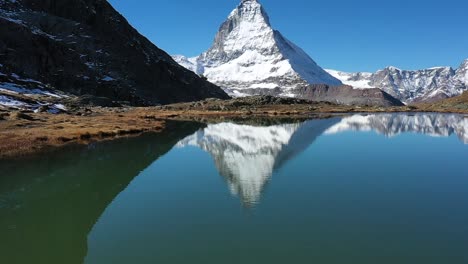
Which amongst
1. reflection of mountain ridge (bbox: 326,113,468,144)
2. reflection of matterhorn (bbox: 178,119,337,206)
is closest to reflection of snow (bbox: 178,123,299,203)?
reflection of matterhorn (bbox: 178,119,337,206)

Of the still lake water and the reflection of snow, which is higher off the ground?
the still lake water

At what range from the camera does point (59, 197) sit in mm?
37625

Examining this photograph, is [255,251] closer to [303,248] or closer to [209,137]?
[303,248]

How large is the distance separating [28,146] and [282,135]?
191 ft

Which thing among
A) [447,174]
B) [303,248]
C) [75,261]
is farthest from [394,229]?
[447,174]

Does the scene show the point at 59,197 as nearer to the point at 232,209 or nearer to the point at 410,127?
the point at 232,209

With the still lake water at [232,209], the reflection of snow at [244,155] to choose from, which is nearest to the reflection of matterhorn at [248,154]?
the reflection of snow at [244,155]

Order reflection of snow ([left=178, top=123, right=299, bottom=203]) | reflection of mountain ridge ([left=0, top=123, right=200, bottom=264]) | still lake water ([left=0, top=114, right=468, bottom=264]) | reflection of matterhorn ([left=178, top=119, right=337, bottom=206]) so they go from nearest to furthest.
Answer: still lake water ([left=0, top=114, right=468, bottom=264]) < reflection of mountain ridge ([left=0, top=123, right=200, bottom=264]) < reflection of snow ([left=178, top=123, right=299, bottom=203]) < reflection of matterhorn ([left=178, top=119, right=337, bottom=206])

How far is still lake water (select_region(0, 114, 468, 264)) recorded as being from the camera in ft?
78.2

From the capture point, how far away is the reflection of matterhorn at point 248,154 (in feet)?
140

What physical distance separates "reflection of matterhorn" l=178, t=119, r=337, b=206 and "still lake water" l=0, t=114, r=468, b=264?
420 millimetres

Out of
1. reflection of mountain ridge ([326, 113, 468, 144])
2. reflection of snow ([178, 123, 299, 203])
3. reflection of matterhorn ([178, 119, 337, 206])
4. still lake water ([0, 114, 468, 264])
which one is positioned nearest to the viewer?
still lake water ([0, 114, 468, 264])

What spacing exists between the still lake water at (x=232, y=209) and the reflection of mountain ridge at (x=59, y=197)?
4.5 inches

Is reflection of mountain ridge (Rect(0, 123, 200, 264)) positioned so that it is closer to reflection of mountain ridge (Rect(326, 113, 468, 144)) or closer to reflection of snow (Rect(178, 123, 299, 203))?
reflection of snow (Rect(178, 123, 299, 203))
